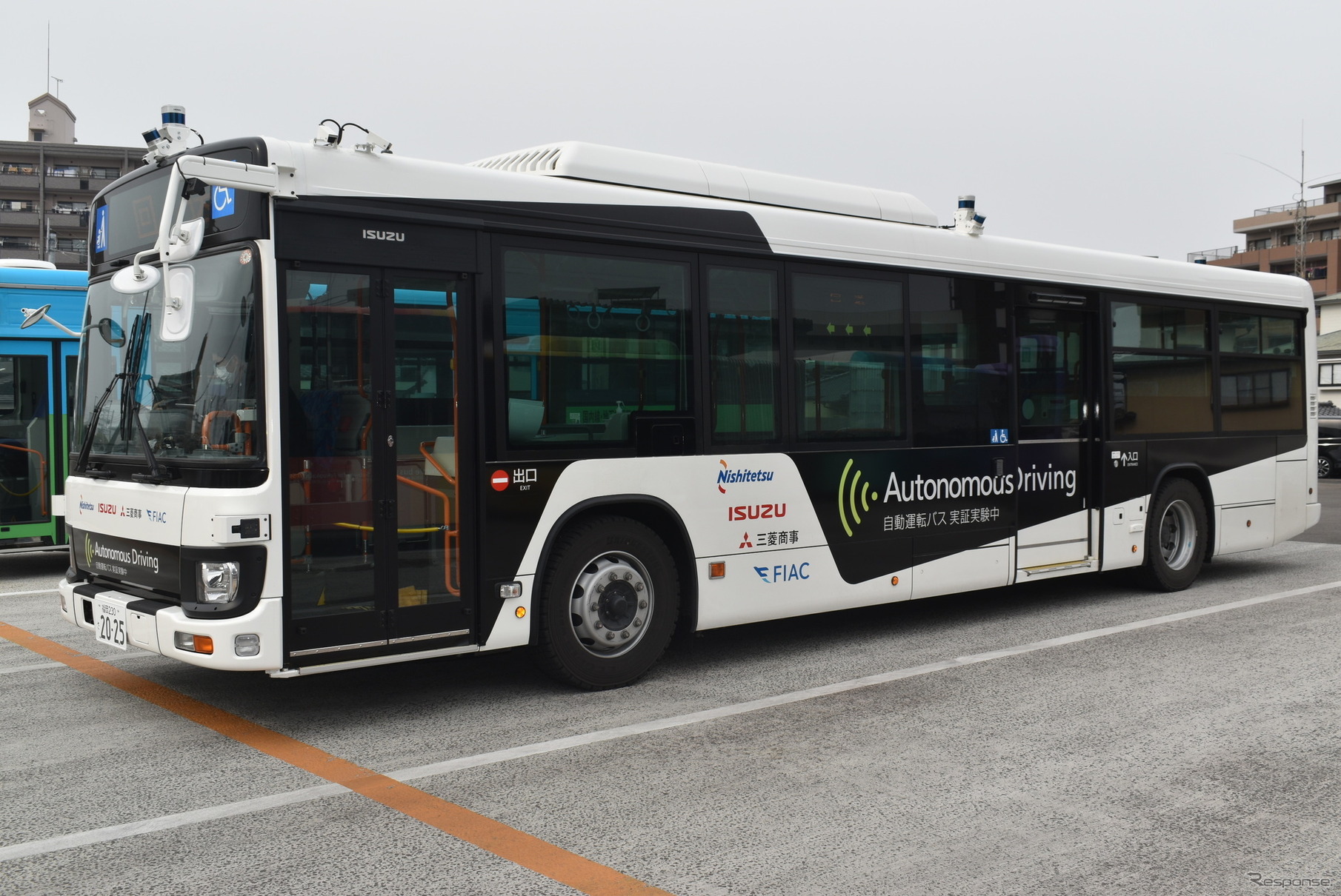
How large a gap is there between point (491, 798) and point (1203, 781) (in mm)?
3089

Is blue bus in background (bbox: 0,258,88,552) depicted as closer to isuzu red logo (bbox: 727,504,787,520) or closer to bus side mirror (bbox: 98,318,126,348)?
bus side mirror (bbox: 98,318,126,348)

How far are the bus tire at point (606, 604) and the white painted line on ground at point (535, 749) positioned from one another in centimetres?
69

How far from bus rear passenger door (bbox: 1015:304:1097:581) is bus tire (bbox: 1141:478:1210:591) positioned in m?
0.92

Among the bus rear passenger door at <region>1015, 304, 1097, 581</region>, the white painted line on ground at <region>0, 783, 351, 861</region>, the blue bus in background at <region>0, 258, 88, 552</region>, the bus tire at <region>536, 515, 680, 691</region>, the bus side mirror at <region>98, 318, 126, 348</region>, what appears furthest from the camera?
the blue bus in background at <region>0, 258, 88, 552</region>

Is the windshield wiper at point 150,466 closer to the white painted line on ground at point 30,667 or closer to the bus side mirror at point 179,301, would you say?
the bus side mirror at point 179,301

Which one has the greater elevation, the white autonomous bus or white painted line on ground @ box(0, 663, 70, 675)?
the white autonomous bus

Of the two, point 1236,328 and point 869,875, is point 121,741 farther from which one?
point 1236,328

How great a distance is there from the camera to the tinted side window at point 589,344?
6305 mm

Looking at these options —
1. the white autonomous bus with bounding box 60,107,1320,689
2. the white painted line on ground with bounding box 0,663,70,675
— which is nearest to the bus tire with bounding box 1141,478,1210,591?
the white autonomous bus with bounding box 60,107,1320,689

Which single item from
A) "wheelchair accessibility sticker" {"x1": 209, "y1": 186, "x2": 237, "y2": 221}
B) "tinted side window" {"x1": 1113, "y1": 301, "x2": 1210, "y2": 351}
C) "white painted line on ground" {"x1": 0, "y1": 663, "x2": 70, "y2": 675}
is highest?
"wheelchair accessibility sticker" {"x1": 209, "y1": 186, "x2": 237, "y2": 221}

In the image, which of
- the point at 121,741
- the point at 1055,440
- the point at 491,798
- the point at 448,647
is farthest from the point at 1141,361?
the point at 121,741

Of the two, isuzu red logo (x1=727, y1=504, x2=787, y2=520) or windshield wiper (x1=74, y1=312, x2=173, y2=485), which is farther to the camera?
isuzu red logo (x1=727, y1=504, x2=787, y2=520)

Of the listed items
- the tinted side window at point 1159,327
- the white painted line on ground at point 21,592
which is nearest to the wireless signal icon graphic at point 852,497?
the tinted side window at point 1159,327

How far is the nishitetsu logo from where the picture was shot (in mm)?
7133
